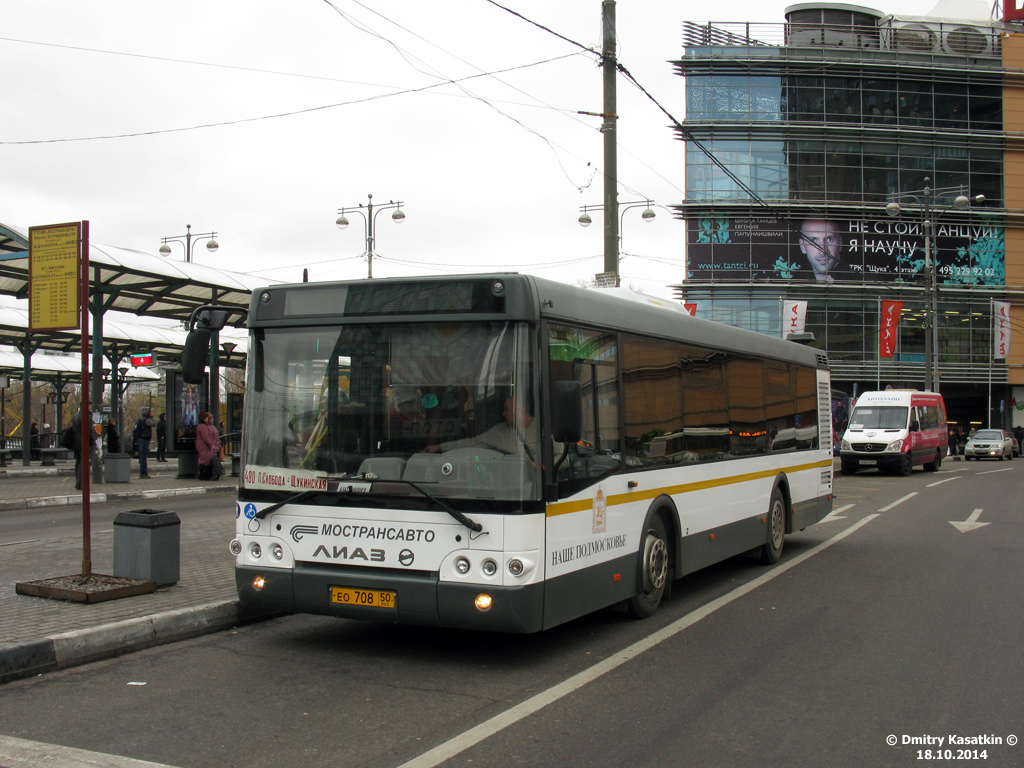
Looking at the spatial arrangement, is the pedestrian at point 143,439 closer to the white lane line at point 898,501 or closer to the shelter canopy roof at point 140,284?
the shelter canopy roof at point 140,284

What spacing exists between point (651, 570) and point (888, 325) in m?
41.0

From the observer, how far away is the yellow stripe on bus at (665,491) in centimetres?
639

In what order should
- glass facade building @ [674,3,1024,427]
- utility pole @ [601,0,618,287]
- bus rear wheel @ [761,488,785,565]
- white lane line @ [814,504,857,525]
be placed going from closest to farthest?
bus rear wheel @ [761,488,785,565] → utility pole @ [601,0,618,287] → white lane line @ [814,504,857,525] → glass facade building @ [674,3,1024,427]

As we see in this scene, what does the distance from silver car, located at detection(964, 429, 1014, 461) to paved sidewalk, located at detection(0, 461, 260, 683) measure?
42.0 metres

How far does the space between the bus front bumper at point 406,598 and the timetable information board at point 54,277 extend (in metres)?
3.09

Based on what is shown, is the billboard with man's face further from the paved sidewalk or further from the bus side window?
the bus side window

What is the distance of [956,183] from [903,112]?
206 inches

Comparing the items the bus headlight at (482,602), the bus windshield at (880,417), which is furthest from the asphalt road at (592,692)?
the bus windshield at (880,417)

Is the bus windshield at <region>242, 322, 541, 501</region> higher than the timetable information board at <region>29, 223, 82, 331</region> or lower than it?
lower

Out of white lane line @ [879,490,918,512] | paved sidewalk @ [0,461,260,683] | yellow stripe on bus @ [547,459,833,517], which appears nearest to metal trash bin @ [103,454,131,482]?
paved sidewalk @ [0,461,260,683]

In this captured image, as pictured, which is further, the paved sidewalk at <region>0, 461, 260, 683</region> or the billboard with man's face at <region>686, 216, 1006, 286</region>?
the billboard with man's face at <region>686, 216, 1006, 286</region>

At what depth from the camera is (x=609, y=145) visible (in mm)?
15625

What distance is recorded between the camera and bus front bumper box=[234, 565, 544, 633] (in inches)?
236

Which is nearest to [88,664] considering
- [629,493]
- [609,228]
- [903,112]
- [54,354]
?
[629,493]
